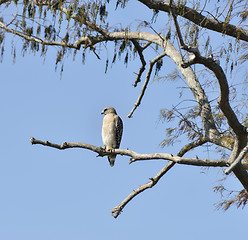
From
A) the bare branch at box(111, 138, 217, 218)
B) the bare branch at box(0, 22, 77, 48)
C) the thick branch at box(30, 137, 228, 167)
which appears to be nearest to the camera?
the thick branch at box(30, 137, 228, 167)

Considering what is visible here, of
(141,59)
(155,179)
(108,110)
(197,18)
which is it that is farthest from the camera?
(108,110)

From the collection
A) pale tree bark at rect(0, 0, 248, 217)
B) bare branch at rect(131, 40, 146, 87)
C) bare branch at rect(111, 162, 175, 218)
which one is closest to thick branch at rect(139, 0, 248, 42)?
pale tree bark at rect(0, 0, 248, 217)

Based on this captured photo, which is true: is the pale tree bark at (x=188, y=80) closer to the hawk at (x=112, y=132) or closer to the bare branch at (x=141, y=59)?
the bare branch at (x=141, y=59)

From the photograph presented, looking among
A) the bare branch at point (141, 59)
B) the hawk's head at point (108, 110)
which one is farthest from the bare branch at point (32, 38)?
the hawk's head at point (108, 110)

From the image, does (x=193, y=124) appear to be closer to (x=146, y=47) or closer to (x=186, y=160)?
(x=186, y=160)

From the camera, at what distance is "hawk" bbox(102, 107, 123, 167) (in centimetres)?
618

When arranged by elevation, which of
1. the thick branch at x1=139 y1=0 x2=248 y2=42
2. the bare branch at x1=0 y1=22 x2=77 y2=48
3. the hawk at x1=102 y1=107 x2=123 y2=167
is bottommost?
the hawk at x1=102 y1=107 x2=123 y2=167

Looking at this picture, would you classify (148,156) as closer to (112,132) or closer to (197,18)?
(197,18)

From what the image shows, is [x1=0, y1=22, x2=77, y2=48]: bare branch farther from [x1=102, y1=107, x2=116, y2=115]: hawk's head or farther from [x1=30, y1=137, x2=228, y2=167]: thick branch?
[x1=102, y1=107, x2=116, y2=115]: hawk's head

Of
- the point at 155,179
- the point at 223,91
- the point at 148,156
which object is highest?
the point at 223,91

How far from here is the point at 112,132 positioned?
20.2 feet

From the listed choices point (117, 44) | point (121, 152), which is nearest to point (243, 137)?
point (121, 152)

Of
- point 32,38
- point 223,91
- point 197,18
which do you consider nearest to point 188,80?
point 197,18

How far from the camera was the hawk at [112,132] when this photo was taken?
618 cm
